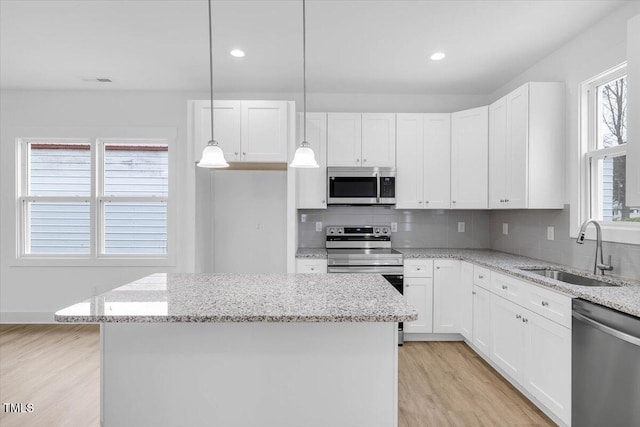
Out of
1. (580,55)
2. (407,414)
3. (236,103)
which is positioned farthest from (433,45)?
(407,414)

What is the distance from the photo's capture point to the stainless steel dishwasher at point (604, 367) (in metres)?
1.63

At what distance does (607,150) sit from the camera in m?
2.59

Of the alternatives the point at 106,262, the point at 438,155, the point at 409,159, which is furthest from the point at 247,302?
the point at 106,262

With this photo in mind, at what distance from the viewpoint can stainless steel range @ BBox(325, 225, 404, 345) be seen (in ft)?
11.8

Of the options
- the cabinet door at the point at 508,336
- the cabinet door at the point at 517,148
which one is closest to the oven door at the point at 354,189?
the cabinet door at the point at 517,148

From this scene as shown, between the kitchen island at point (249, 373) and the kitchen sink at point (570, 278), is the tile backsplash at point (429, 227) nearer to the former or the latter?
the kitchen sink at point (570, 278)

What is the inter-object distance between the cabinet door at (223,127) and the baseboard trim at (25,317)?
2.71 m

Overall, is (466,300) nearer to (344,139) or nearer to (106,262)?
(344,139)

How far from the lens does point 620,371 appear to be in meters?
1.70

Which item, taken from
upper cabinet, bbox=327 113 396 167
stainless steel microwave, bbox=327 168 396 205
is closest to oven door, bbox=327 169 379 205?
stainless steel microwave, bbox=327 168 396 205

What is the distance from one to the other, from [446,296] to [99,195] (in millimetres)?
4136

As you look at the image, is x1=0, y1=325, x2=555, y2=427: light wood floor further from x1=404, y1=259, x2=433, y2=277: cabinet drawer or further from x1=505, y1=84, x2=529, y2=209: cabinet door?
x1=505, y1=84, x2=529, y2=209: cabinet door

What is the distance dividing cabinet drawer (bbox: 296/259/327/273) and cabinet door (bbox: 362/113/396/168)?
118cm

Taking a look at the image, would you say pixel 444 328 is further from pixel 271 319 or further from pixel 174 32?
pixel 174 32
